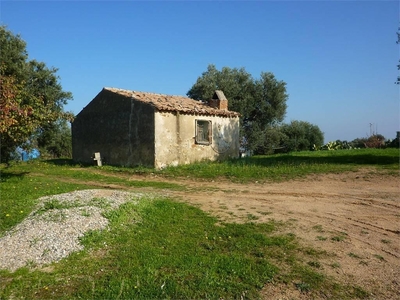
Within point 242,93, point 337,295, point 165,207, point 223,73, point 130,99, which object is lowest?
point 337,295

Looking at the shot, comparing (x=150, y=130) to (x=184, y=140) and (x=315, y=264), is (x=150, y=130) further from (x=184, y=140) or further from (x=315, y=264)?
(x=315, y=264)

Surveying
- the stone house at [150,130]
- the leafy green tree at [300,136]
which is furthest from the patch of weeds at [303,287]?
the leafy green tree at [300,136]

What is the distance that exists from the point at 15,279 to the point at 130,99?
14.3m

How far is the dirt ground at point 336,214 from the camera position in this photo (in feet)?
16.5

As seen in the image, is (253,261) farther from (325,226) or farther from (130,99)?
(130,99)

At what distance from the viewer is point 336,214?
7.74 meters

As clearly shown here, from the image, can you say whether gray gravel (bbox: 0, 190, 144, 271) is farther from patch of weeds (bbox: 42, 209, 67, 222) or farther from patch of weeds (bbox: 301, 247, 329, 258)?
patch of weeds (bbox: 301, 247, 329, 258)

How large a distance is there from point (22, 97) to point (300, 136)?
28.9 m

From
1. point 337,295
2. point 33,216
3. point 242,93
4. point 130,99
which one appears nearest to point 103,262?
point 33,216

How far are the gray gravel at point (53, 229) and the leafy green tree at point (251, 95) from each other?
2408 cm

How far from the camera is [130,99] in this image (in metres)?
18.4

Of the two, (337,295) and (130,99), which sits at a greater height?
(130,99)

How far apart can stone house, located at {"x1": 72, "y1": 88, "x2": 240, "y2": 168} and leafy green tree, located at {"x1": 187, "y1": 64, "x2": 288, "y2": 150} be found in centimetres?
964

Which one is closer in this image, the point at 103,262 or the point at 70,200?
the point at 103,262
